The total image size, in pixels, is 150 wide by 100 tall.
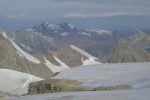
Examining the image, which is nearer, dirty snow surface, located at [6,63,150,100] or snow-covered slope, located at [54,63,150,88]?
dirty snow surface, located at [6,63,150,100]

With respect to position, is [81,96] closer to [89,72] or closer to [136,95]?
[136,95]

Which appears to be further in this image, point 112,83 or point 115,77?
point 115,77

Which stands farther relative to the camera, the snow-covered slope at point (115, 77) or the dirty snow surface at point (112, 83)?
the snow-covered slope at point (115, 77)

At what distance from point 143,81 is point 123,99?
36.5 feet

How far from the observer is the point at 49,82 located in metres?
39.3

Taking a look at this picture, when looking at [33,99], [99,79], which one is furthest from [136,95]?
[99,79]

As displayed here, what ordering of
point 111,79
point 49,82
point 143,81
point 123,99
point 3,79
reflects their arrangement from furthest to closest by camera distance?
point 3,79 < point 111,79 < point 49,82 < point 143,81 < point 123,99

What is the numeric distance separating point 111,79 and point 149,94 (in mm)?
15120

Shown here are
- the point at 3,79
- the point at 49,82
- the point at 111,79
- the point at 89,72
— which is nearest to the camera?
the point at 49,82

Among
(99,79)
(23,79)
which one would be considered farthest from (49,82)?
(23,79)

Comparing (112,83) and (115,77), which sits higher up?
(115,77)

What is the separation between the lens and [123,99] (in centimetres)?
2583

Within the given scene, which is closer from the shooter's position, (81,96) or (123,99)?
(123,99)

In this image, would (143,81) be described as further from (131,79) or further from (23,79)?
(23,79)
